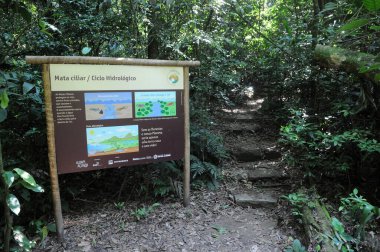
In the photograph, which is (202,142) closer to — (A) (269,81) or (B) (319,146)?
(B) (319,146)

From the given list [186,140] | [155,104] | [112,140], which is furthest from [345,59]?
[112,140]

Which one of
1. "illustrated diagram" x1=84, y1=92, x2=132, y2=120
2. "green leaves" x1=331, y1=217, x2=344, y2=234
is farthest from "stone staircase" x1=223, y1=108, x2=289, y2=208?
"illustrated diagram" x1=84, y1=92, x2=132, y2=120

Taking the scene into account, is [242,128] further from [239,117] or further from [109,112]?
[109,112]

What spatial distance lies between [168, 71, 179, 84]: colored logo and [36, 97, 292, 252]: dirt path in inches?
66.1

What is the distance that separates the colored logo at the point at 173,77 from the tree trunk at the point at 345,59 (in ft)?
6.85

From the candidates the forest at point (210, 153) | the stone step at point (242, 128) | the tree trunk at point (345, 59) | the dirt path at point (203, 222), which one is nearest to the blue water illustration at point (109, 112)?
the forest at point (210, 153)

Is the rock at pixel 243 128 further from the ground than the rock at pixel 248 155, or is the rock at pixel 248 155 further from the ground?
the rock at pixel 243 128

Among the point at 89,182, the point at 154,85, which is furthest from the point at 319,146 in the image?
the point at 89,182

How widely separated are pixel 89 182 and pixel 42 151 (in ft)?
2.88

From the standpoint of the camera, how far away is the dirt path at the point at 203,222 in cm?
316

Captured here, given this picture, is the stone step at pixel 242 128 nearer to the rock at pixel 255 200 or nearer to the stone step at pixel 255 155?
the stone step at pixel 255 155

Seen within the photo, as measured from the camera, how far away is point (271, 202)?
13.0ft

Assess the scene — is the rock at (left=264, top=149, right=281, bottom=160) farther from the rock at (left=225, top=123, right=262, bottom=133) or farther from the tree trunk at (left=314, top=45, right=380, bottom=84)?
the tree trunk at (left=314, top=45, right=380, bottom=84)

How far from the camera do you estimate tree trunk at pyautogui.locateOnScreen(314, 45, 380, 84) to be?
3522 millimetres
